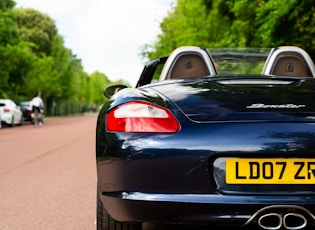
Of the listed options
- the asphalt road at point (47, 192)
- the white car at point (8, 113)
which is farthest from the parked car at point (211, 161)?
the white car at point (8, 113)

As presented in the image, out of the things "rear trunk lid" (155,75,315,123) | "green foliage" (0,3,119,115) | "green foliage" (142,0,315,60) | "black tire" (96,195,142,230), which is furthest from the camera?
"green foliage" (0,3,119,115)

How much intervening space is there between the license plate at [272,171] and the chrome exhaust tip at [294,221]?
6.7 inches

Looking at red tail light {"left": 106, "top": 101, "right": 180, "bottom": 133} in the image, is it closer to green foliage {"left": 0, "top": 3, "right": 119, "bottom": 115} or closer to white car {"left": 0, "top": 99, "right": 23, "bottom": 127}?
white car {"left": 0, "top": 99, "right": 23, "bottom": 127}

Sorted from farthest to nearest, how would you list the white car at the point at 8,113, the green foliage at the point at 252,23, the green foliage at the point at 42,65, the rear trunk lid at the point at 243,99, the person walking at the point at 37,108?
the green foliage at the point at 42,65 < the white car at the point at 8,113 < the person walking at the point at 37,108 < the green foliage at the point at 252,23 < the rear trunk lid at the point at 243,99

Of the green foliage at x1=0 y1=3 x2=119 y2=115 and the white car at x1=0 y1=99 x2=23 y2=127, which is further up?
the green foliage at x1=0 y1=3 x2=119 y2=115

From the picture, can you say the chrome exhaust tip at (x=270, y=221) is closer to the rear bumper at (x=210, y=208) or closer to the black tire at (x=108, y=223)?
the rear bumper at (x=210, y=208)

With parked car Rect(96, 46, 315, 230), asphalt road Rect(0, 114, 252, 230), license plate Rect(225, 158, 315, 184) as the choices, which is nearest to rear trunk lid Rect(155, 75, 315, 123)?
parked car Rect(96, 46, 315, 230)

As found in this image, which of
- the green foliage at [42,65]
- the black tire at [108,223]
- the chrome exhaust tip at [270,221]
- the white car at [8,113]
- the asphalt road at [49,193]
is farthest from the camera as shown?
the green foliage at [42,65]

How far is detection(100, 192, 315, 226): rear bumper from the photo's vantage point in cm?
308

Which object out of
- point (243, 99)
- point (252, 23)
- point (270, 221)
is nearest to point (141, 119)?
point (243, 99)

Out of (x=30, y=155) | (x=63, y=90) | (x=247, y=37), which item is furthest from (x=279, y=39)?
(x=63, y=90)

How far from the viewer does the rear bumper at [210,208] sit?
10.1 feet

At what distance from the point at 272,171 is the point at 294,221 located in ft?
0.93

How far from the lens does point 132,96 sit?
11.7ft
